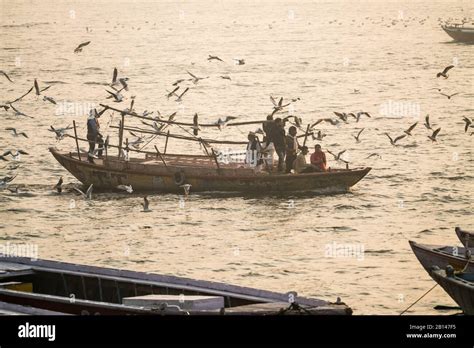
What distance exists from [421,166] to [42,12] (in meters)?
42.8

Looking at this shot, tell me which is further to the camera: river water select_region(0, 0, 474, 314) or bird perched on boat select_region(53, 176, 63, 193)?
bird perched on boat select_region(53, 176, 63, 193)

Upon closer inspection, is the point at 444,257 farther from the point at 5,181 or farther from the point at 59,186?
the point at 5,181

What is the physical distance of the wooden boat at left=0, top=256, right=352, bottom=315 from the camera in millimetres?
10281

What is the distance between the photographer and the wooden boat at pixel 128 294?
33.7ft

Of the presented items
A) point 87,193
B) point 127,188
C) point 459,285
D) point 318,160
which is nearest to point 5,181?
point 87,193

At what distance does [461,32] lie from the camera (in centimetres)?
4153

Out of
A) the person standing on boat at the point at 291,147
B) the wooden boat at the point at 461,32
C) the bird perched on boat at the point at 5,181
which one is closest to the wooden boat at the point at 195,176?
the person standing on boat at the point at 291,147

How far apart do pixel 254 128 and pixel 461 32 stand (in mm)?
13633

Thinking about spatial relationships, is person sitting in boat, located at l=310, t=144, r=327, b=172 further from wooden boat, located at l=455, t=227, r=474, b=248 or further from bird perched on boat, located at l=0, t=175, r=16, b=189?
bird perched on boat, located at l=0, t=175, r=16, b=189

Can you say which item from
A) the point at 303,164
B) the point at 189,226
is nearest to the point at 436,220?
the point at 303,164

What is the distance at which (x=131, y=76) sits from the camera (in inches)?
1578

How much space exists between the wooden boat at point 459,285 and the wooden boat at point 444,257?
0.39 metres
